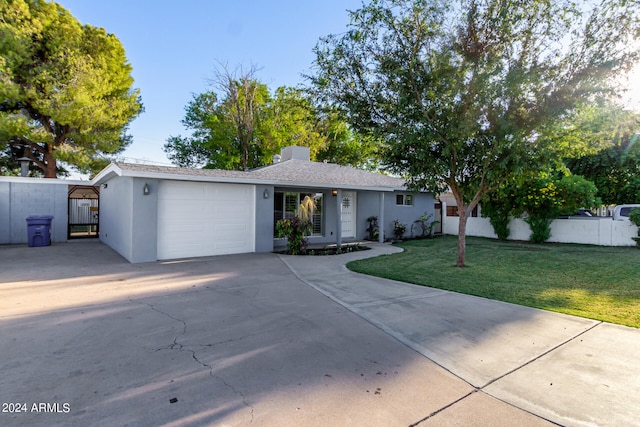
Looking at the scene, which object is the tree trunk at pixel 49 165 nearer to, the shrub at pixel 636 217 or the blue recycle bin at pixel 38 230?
the blue recycle bin at pixel 38 230

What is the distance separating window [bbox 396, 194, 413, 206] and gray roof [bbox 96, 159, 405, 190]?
702mm

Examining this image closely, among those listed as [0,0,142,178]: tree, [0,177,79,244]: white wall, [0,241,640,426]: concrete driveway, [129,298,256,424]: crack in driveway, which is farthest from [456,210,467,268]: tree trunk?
[0,0,142,178]: tree

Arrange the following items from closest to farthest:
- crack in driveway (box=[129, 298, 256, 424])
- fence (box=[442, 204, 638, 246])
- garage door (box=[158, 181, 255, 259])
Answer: crack in driveway (box=[129, 298, 256, 424])
garage door (box=[158, 181, 255, 259])
fence (box=[442, 204, 638, 246])

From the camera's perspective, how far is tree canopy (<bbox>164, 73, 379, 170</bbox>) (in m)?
22.1

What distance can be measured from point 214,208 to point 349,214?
6.03 m

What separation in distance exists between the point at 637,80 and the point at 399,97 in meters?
5.00

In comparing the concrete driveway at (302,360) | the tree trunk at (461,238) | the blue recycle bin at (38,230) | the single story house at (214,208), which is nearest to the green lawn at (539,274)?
the tree trunk at (461,238)

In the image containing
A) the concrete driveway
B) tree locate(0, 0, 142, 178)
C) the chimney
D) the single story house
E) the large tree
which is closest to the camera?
the concrete driveway

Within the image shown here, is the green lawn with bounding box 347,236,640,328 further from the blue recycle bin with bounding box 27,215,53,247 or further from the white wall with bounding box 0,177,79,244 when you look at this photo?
the white wall with bounding box 0,177,79,244

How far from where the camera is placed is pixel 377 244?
507 inches

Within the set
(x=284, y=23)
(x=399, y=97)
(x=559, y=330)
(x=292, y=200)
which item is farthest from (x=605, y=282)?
(x=284, y=23)

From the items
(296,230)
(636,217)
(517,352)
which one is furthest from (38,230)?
(636,217)

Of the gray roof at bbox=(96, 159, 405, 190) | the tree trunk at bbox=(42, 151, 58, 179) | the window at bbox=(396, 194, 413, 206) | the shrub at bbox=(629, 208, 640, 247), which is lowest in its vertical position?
the shrub at bbox=(629, 208, 640, 247)

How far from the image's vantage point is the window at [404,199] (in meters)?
15.1
